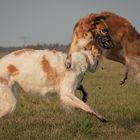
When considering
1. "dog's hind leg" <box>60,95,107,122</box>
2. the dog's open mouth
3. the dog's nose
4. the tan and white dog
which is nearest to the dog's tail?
the tan and white dog

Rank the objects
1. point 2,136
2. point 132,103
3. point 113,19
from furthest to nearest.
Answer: point 132,103, point 113,19, point 2,136

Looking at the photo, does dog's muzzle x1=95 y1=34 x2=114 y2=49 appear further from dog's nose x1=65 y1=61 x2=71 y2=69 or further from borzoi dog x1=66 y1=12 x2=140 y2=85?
dog's nose x1=65 y1=61 x2=71 y2=69

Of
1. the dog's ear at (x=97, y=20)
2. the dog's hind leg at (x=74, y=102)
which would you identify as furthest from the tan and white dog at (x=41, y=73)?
the dog's ear at (x=97, y=20)

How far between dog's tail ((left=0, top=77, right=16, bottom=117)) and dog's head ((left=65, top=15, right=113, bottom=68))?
4.08ft

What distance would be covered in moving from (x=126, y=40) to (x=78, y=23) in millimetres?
1027

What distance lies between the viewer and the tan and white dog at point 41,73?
9.23 m

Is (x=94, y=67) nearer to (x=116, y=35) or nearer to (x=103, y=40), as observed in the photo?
(x=103, y=40)

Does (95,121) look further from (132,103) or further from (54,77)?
(132,103)

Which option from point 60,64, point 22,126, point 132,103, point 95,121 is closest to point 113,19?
point 60,64

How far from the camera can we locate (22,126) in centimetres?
984

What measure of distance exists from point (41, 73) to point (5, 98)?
2.83ft

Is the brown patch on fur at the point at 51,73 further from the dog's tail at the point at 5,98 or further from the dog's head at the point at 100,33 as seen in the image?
the dog's head at the point at 100,33

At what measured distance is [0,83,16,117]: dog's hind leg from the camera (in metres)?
9.30

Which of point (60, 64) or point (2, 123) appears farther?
point (2, 123)
